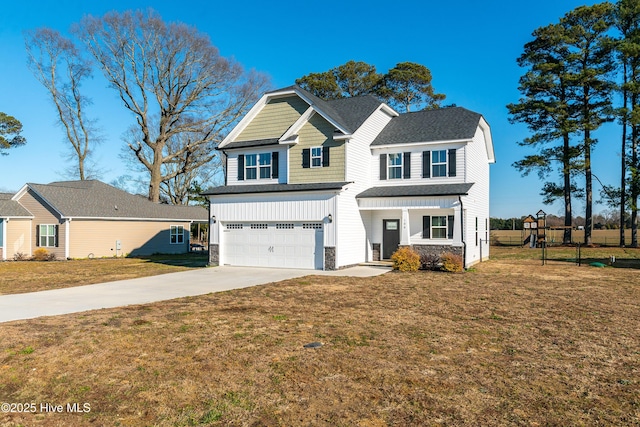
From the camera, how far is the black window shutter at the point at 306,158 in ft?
70.4

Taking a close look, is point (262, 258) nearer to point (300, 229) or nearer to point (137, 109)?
point (300, 229)

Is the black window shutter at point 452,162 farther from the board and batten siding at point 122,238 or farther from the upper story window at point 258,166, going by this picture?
the board and batten siding at point 122,238

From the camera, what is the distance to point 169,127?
3962 cm

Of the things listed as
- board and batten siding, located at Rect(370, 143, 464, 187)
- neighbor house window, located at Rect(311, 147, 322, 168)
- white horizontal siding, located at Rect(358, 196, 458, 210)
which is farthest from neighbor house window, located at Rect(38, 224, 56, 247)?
board and batten siding, located at Rect(370, 143, 464, 187)

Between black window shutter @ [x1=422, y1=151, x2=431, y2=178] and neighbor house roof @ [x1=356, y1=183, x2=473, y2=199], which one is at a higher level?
black window shutter @ [x1=422, y1=151, x2=431, y2=178]

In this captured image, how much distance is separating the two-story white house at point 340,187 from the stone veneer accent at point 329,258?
0.14 feet

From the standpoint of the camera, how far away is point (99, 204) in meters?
30.8

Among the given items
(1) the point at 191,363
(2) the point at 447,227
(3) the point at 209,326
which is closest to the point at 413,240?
(2) the point at 447,227

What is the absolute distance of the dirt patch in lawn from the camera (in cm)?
497

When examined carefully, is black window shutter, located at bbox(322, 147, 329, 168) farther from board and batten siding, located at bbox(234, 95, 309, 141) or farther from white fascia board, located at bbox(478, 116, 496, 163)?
white fascia board, located at bbox(478, 116, 496, 163)

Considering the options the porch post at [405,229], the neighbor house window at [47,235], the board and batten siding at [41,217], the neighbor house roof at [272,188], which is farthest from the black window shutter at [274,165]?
the neighbor house window at [47,235]

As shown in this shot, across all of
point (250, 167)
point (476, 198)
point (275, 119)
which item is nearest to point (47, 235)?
point (250, 167)

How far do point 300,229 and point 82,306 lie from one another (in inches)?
417

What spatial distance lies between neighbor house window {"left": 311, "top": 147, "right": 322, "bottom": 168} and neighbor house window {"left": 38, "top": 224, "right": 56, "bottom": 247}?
17.8 meters
